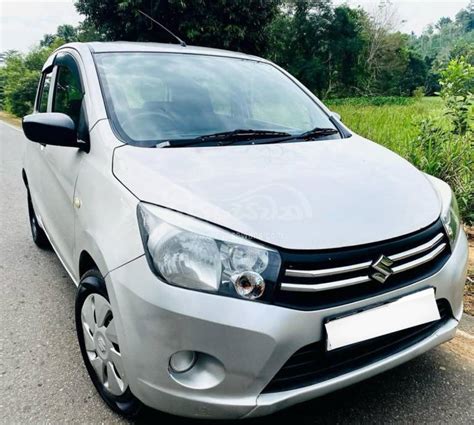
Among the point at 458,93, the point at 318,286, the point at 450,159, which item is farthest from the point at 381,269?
the point at 458,93

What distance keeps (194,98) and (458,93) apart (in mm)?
3267

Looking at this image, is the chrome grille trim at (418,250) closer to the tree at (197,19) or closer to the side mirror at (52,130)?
Result: the side mirror at (52,130)

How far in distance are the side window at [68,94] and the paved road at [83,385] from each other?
1.26m

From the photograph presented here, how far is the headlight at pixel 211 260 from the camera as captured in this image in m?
1.41

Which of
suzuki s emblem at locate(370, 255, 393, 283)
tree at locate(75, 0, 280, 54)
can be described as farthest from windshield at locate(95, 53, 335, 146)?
tree at locate(75, 0, 280, 54)

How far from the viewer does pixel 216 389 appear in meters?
1.43

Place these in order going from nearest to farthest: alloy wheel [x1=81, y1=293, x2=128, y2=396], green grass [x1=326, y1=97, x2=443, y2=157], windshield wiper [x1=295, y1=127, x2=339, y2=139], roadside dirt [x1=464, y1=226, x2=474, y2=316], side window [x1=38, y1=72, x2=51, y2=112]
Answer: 1. alloy wheel [x1=81, y1=293, x2=128, y2=396]
2. windshield wiper [x1=295, y1=127, x2=339, y2=139]
3. roadside dirt [x1=464, y1=226, x2=474, y2=316]
4. side window [x1=38, y1=72, x2=51, y2=112]
5. green grass [x1=326, y1=97, x2=443, y2=157]

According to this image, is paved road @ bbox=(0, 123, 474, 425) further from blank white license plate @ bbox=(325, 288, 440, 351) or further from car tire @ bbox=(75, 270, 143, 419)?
blank white license plate @ bbox=(325, 288, 440, 351)

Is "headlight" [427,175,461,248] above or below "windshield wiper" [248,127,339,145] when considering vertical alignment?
below

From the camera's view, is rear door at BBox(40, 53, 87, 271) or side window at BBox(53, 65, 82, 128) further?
side window at BBox(53, 65, 82, 128)

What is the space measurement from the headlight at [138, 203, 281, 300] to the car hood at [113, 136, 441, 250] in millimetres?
50

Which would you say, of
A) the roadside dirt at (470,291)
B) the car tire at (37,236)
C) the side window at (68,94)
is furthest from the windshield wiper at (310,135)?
the car tire at (37,236)

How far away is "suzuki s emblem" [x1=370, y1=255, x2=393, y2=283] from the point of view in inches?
59.6

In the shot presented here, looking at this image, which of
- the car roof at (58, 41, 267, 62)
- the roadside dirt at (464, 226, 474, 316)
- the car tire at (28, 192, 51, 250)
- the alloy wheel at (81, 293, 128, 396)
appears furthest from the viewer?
the car tire at (28, 192, 51, 250)
